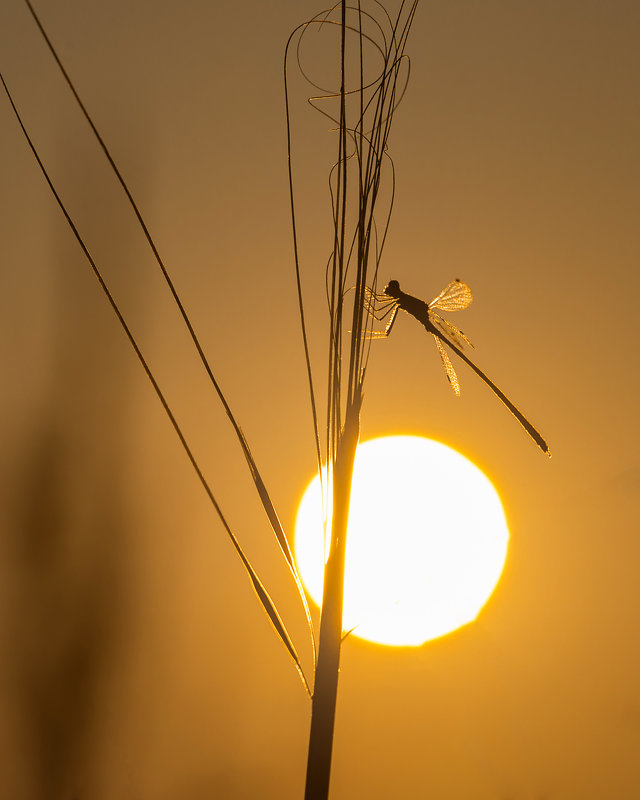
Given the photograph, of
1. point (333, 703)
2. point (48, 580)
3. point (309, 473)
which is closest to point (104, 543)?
point (48, 580)

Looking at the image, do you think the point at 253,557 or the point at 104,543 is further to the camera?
the point at 253,557

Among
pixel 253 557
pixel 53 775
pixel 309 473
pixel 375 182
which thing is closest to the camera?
pixel 53 775

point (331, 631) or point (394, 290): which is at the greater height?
point (394, 290)

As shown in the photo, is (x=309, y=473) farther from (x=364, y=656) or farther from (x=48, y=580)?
(x=48, y=580)

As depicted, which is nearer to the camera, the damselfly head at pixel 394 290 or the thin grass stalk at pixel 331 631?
the thin grass stalk at pixel 331 631

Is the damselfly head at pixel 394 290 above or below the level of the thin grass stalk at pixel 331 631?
above

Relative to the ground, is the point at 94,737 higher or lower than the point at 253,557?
lower

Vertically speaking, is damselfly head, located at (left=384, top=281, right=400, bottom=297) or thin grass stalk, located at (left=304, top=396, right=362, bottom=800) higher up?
damselfly head, located at (left=384, top=281, right=400, bottom=297)

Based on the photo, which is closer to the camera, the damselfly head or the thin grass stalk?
the thin grass stalk

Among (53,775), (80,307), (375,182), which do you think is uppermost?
(375,182)

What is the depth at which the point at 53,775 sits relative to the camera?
0.96 feet

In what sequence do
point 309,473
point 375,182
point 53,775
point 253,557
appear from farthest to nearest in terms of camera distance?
point 309,473 < point 253,557 < point 375,182 < point 53,775

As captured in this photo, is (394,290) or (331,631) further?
(394,290)

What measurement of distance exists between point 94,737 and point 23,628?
0.33 feet
